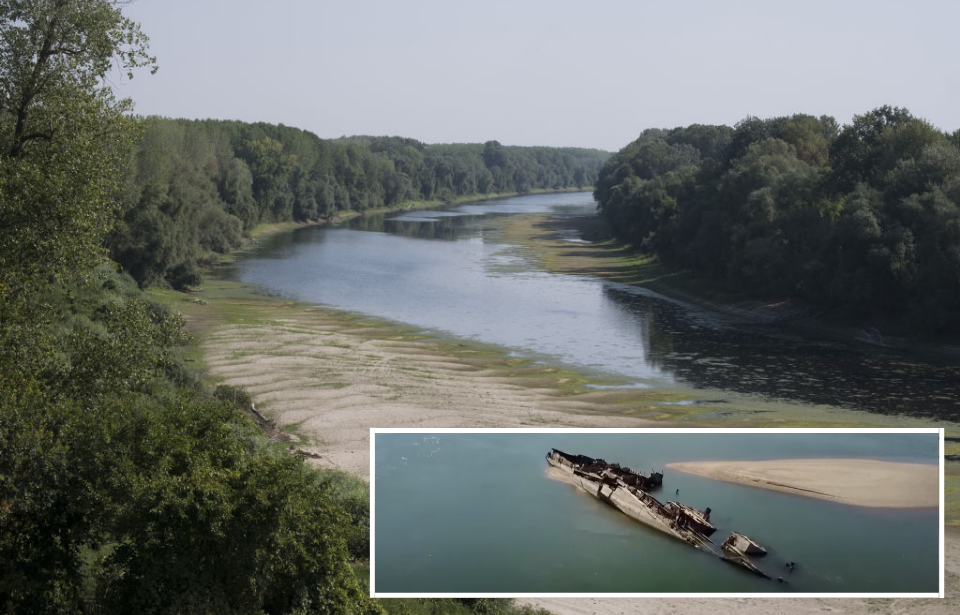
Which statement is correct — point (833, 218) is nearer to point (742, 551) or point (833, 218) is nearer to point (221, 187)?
point (742, 551)

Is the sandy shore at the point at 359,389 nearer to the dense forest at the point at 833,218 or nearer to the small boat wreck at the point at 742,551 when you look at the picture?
the small boat wreck at the point at 742,551

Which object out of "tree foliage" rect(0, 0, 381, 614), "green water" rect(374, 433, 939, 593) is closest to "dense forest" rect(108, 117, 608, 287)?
"tree foliage" rect(0, 0, 381, 614)

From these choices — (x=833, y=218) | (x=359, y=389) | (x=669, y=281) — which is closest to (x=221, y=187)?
(x=669, y=281)

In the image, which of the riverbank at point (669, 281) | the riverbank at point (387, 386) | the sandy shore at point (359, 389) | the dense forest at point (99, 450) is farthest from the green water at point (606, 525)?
the riverbank at point (669, 281)

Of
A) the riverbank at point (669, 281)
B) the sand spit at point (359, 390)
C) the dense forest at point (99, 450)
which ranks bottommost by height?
the sand spit at point (359, 390)

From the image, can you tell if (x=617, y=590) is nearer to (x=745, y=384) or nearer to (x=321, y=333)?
(x=745, y=384)

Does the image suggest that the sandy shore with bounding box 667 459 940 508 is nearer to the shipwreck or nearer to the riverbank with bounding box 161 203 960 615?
the shipwreck
